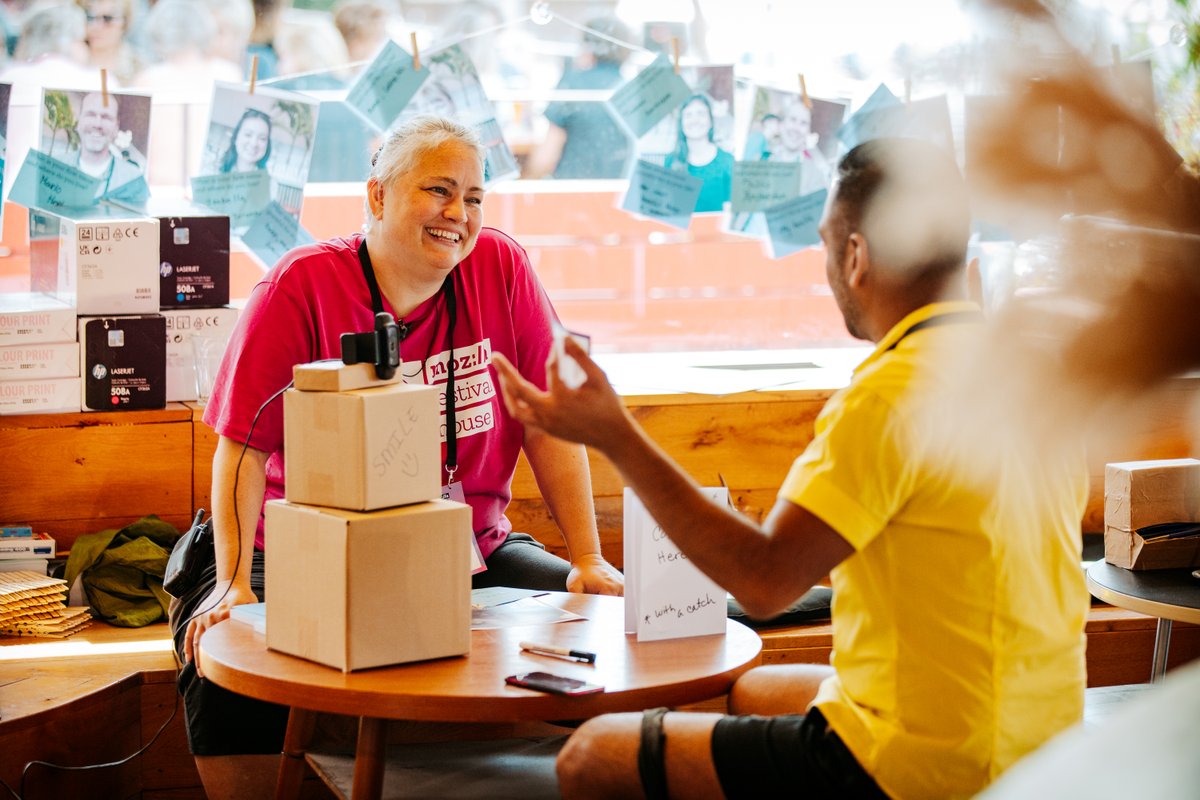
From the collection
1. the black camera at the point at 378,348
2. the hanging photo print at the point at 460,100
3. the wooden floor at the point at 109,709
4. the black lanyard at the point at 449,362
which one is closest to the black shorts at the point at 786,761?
the black camera at the point at 378,348

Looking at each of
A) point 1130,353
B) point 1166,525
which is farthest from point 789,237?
point 1130,353

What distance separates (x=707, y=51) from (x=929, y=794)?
2731mm

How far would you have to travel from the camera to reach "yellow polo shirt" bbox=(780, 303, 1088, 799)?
1389 mm

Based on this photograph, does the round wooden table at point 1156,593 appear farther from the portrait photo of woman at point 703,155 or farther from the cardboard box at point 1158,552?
the portrait photo of woman at point 703,155

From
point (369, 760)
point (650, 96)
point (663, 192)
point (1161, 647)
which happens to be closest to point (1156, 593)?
point (1161, 647)

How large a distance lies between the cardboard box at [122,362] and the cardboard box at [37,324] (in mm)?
34

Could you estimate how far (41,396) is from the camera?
3037mm

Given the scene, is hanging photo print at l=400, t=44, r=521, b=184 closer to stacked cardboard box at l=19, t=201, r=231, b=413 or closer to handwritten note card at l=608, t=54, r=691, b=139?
handwritten note card at l=608, t=54, r=691, b=139

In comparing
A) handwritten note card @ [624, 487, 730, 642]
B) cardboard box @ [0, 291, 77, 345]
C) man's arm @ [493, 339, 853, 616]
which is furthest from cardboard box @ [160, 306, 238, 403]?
man's arm @ [493, 339, 853, 616]

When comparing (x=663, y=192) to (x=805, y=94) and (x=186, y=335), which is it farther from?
(x=186, y=335)

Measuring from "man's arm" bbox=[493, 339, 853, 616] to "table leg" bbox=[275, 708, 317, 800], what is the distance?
33.2 inches

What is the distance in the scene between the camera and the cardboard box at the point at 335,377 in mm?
1783

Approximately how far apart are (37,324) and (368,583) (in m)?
1.70

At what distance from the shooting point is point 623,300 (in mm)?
3934
